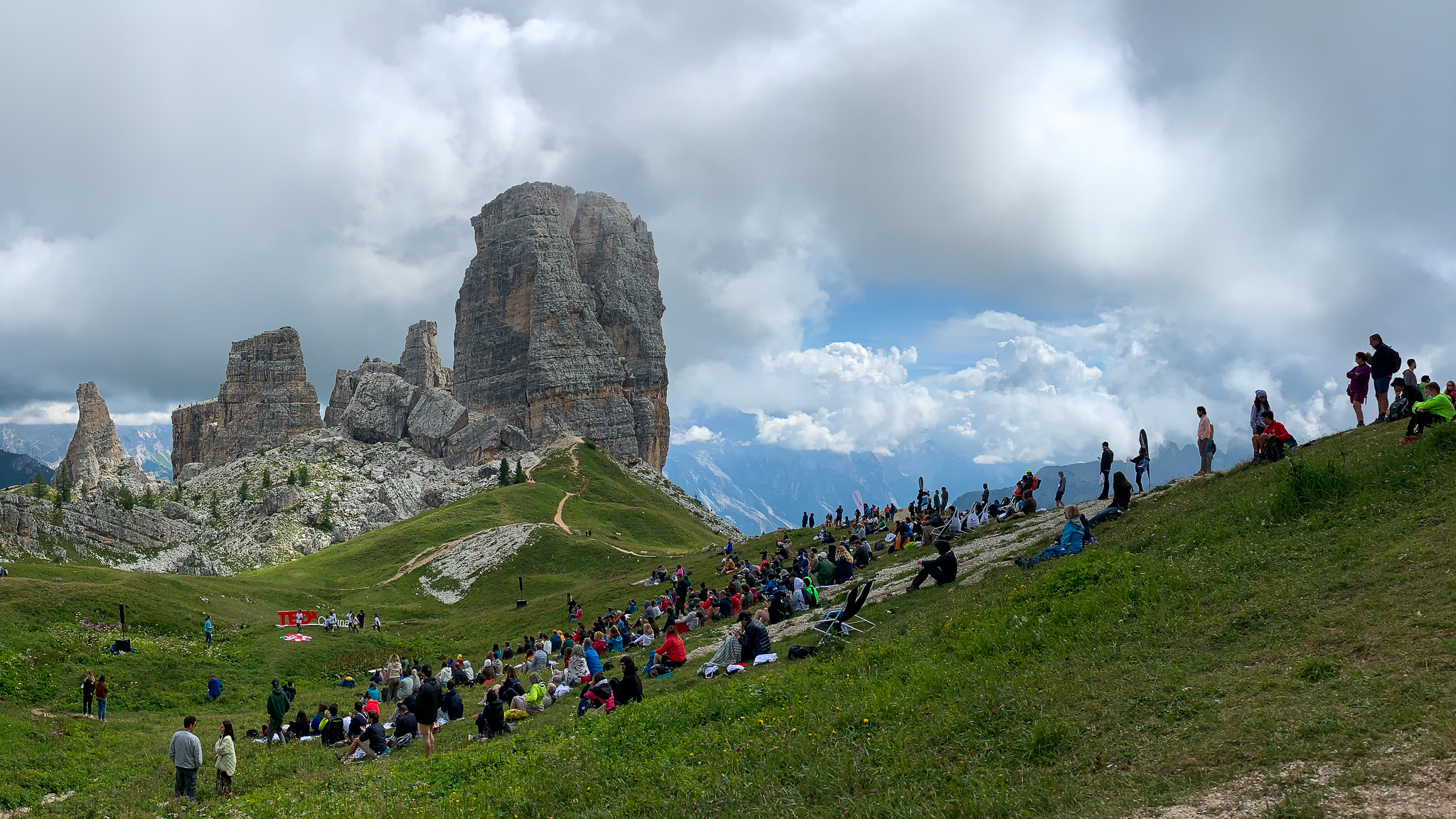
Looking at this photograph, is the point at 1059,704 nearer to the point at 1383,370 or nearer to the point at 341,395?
Answer: the point at 1383,370

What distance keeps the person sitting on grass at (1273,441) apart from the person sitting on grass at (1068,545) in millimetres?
6542

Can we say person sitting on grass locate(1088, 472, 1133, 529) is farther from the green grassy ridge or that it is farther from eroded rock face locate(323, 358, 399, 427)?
eroded rock face locate(323, 358, 399, 427)

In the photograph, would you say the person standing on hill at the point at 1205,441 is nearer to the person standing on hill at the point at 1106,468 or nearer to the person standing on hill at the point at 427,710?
the person standing on hill at the point at 1106,468

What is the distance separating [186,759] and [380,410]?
569 feet

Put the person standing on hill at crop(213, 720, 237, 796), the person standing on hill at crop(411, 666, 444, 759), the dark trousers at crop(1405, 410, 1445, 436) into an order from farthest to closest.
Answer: the person standing on hill at crop(411, 666, 444, 759)
the dark trousers at crop(1405, 410, 1445, 436)
the person standing on hill at crop(213, 720, 237, 796)

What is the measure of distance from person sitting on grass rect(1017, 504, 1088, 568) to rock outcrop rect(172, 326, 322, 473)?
641ft

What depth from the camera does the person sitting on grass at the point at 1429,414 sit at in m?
18.8

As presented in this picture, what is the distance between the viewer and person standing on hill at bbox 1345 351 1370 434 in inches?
1027

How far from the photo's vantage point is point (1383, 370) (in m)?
24.7

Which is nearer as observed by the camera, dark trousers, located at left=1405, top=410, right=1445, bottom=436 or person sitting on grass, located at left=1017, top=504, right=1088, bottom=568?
dark trousers, located at left=1405, top=410, right=1445, bottom=436

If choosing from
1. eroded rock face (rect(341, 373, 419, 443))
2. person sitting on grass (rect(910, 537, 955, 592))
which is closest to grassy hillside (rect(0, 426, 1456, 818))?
person sitting on grass (rect(910, 537, 955, 592))

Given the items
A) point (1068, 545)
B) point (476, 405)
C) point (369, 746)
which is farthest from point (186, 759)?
point (476, 405)


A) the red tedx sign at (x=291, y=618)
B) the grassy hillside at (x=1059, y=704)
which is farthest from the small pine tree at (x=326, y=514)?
the grassy hillside at (x=1059, y=704)

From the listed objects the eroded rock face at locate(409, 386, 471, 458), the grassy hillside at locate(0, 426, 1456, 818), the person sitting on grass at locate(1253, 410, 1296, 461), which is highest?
the eroded rock face at locate(409, 386, 471, 458)
